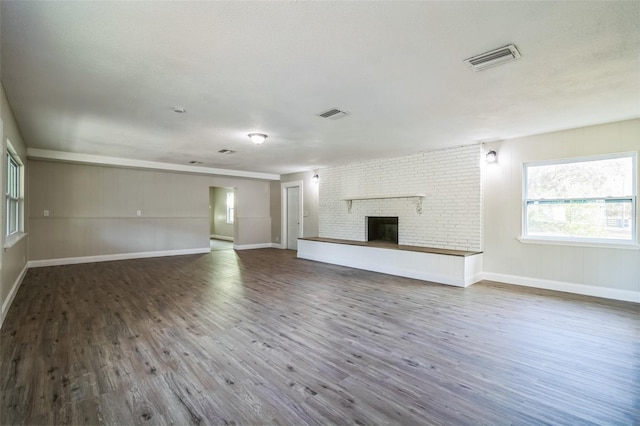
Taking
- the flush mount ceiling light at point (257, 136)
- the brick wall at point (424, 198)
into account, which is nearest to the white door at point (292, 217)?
the brick wall at point (424, 198)

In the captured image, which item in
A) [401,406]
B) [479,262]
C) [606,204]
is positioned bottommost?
[401,406]

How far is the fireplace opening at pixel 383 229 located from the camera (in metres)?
6.73

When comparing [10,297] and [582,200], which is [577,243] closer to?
[582,200]

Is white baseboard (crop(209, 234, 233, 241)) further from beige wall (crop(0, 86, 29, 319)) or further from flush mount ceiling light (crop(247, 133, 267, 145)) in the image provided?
flush mount ceiling light (crop(247, 133, 267, 145))

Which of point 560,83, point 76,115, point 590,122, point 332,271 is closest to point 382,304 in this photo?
point 332,271

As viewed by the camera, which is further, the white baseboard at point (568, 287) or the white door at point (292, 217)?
the white door at point (292, 217)

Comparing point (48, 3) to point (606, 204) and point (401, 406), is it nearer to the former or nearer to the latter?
point (401, 406)

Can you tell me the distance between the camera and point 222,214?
12633 mm

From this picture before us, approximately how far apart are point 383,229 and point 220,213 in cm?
808

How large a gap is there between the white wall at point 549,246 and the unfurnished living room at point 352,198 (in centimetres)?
3

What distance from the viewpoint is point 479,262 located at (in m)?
5.23

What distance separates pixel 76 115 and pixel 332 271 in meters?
4.68

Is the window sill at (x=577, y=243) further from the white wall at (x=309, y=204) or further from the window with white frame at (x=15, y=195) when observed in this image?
the window with white frame at (x=15, y=195)

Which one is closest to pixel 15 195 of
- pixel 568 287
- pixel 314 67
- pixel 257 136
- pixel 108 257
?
pixel 108 257
